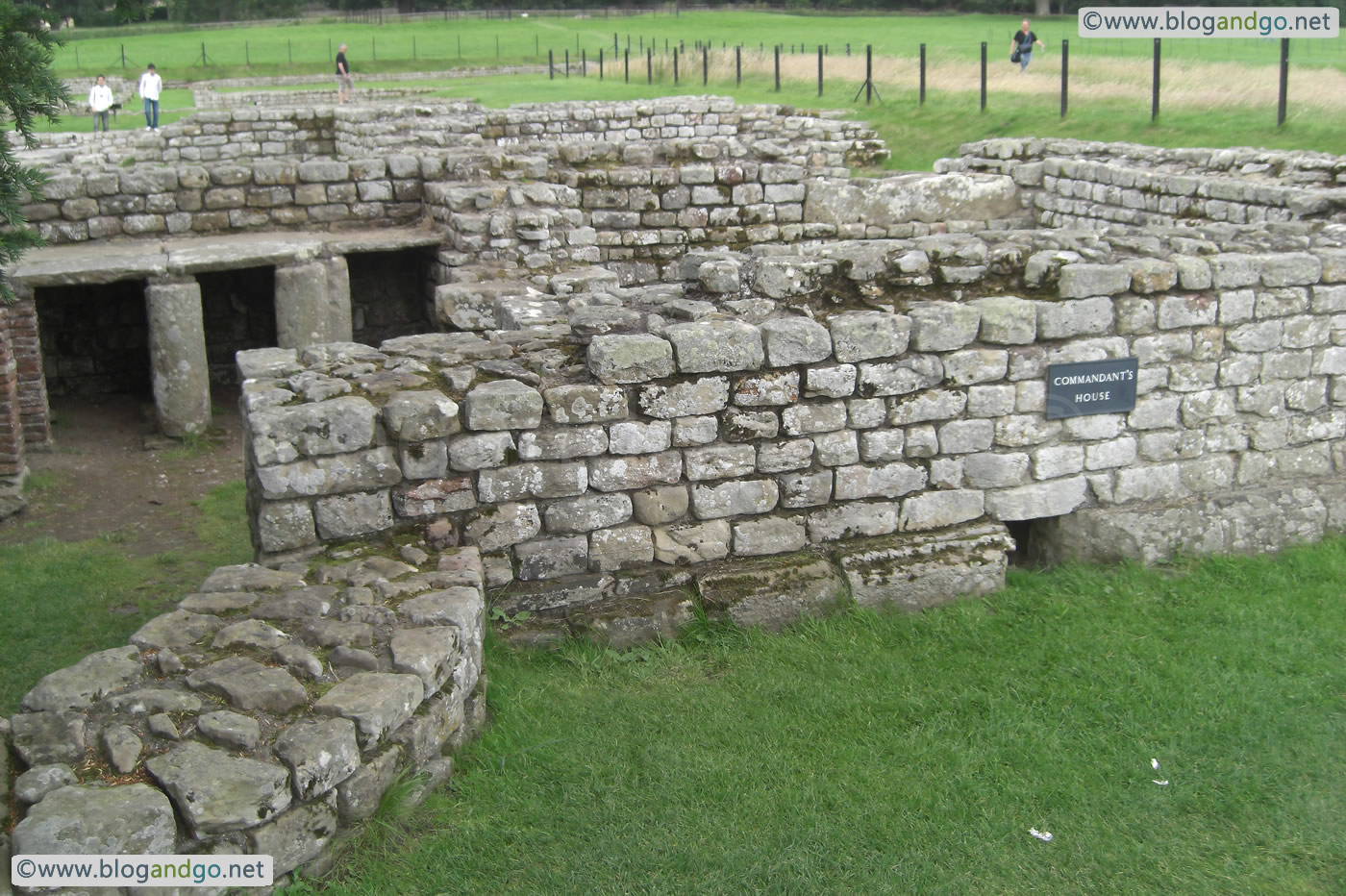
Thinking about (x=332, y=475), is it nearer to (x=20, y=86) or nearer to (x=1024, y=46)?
(x=20, y=86)

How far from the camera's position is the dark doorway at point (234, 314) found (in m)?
13.2

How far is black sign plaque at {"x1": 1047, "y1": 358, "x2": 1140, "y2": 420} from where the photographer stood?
6930mm

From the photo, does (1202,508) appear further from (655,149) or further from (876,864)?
(655,149)

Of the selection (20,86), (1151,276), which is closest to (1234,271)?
(1151,276)

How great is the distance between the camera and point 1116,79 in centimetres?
2195

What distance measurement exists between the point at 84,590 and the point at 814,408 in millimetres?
4854

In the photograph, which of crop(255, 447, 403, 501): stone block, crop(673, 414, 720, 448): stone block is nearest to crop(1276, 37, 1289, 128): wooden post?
crop(673, 414, 720, 448): stone block

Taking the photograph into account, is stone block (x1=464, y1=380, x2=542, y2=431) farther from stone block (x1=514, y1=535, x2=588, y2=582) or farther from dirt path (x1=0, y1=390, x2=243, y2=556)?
dirt path (x1=0, y1=390, x2=243, y2=556)

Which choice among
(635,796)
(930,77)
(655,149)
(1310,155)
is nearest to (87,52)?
(930,77)

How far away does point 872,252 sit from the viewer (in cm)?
722

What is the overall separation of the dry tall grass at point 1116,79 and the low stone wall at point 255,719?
1535cm

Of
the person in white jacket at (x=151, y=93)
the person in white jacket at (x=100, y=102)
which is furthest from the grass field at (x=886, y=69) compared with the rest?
the person in white jacket at (x=151, y=93)

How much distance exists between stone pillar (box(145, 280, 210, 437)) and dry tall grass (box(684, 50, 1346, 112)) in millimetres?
14305

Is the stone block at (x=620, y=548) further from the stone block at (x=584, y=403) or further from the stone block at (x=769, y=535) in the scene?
the stone block at (x=584, y=403)
